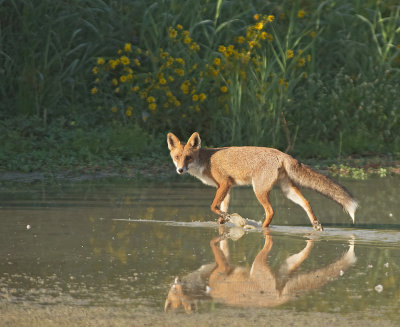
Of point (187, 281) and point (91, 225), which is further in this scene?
point (91, 225)

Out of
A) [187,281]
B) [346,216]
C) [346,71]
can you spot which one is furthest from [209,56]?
[187,281]

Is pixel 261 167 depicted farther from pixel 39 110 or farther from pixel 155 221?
pixel 39 110

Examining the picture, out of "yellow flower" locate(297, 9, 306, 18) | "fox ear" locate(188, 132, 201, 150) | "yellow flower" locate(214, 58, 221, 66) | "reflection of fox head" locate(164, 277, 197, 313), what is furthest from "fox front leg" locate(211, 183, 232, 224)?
"yellow flower" locate(297, 9, 306, 18)

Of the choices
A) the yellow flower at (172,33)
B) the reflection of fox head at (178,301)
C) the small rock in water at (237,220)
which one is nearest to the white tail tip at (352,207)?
the small rock in water at (237,220)

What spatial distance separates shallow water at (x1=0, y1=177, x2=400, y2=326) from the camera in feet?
18.0

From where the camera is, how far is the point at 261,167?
9562 mm

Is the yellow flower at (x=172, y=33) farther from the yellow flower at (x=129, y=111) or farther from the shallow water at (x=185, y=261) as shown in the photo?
the shallow water at (x=185, y=261)

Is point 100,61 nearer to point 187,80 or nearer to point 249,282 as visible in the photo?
point 187,80

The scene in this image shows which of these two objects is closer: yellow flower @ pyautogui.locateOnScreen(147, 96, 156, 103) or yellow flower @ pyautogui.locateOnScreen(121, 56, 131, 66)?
yellow flower @ pyautogui.locateOnScreen(147, 96, 156, 103)

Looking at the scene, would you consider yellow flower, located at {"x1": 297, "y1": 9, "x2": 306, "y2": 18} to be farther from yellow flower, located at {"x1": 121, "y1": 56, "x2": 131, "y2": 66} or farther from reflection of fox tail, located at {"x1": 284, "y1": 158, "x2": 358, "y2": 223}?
reflection of fox tail, located at {"x1": 284, "y1": 158, "x2": 358, "y2": 223}

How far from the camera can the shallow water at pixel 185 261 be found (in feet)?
18.0

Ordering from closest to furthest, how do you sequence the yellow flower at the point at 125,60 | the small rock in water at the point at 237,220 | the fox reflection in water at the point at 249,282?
the fox reflection in water at the point at 249,282 → the small rock in water at the point at 237,220 → the yellow flower at the point at 125,60

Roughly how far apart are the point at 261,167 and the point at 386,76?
8424 millimetres

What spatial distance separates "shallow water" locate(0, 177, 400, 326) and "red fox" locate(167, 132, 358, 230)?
0.83 ft
